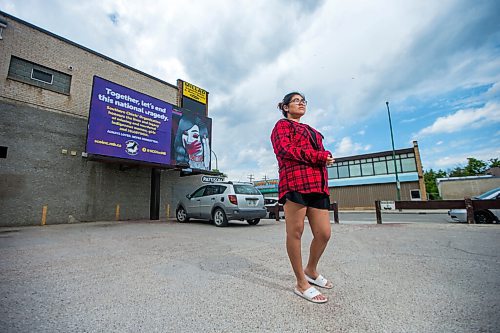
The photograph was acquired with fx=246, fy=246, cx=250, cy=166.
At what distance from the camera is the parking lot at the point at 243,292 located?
156 cm

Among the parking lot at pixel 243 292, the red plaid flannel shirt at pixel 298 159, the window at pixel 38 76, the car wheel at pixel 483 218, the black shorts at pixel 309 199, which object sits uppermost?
the window at pixel 38 76

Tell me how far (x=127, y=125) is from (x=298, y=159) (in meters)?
10.9

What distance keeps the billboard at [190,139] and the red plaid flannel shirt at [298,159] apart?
1136 cm

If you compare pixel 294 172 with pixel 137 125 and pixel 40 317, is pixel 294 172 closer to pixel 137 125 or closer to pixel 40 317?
pixel 40 317

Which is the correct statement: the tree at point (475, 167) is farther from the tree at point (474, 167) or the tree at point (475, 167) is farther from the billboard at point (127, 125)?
the billboard at point (127, 125)

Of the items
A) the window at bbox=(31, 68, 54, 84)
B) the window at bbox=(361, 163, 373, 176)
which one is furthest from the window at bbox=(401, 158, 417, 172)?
the window at bbox=(31, 68, 54, 84)

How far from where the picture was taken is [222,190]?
831 centimetres

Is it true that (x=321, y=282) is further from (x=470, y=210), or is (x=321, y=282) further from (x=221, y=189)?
(x=470, y=210)

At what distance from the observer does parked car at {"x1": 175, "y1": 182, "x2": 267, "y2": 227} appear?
791 centimetres

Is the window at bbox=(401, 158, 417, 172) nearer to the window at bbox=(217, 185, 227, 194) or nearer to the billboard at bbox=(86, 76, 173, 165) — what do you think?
the billboard at bbox=(86, 76, 173, 165)

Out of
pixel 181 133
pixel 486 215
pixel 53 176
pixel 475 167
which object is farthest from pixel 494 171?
pixel 53 176

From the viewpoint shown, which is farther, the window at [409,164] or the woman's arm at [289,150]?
the window at [409,164]

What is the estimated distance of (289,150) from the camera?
2.08 m

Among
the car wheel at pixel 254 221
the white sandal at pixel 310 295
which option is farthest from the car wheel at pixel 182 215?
the white sandal at pixel 310 295
